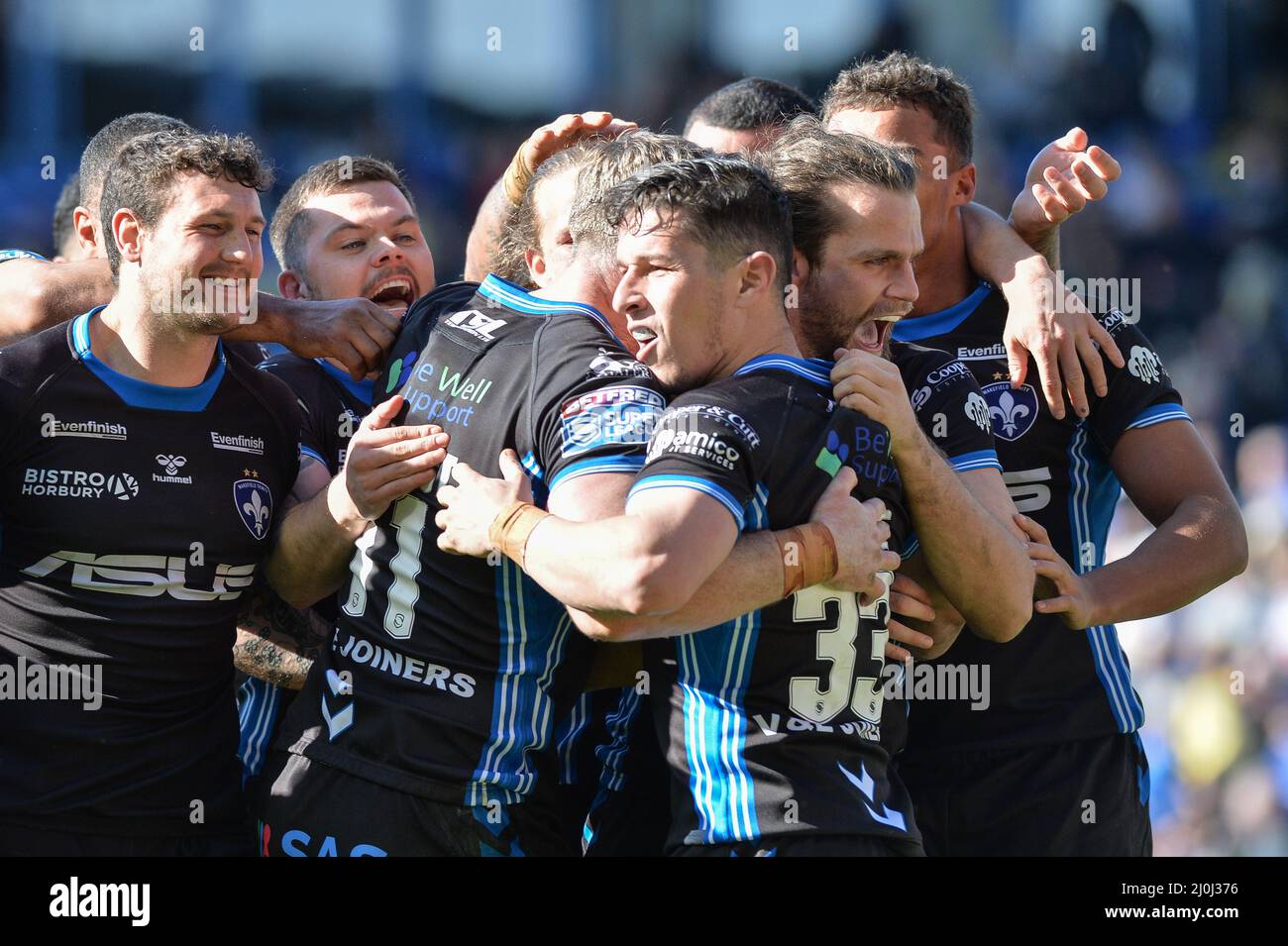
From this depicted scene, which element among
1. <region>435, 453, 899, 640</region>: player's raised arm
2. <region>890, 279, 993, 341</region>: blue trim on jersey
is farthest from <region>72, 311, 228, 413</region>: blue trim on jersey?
<region>890, 279, 993, 341</region>: blue trim on jersey

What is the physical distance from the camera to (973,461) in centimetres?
386

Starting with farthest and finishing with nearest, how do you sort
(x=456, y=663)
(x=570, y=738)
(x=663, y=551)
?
(x=570, y=738)
(x=456, y=663)
(x=663, y=551)

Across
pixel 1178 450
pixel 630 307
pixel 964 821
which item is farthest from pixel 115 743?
pixel 1178 450

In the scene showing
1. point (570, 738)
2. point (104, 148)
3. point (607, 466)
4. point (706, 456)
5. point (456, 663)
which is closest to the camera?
point (706, 456)

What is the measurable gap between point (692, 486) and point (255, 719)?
2020mm

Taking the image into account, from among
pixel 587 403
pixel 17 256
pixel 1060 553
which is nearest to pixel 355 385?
pixel 17 256

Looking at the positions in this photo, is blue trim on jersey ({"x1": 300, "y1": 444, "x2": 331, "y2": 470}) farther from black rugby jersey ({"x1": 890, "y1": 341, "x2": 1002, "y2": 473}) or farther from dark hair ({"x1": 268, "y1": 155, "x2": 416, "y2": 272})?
black rugby jersey ({"x1": 890, "y1": 341, "x2": 1002, "y2": 473})

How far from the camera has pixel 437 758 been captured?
3.73m

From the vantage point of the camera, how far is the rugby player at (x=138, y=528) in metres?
4.03

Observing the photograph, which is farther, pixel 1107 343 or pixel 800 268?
pixel 1107 343

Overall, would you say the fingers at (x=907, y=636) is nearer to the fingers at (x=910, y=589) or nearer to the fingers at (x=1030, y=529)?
the fingers at (x=910, y=589)

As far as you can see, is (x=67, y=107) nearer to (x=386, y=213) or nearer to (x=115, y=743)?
(x=386, y=213)

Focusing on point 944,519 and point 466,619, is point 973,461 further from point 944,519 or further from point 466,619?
point 466,619

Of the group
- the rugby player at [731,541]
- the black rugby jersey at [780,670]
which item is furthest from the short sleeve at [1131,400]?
the black rugby jersey at [780,670]
